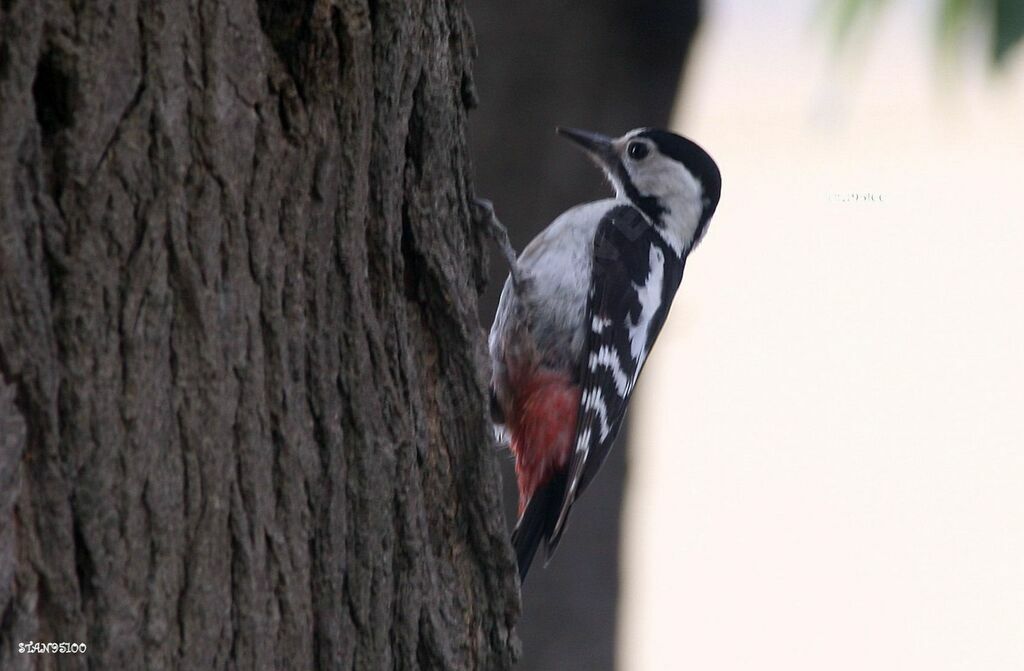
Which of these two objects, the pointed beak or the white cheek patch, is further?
the white cheek patch

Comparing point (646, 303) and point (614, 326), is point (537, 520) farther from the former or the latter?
point (646, 303)

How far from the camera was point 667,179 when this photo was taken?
3143 mm

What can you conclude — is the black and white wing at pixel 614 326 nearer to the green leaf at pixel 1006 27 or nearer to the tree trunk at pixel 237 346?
the green leaf at pixel 1006 27

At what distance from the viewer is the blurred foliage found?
264cm

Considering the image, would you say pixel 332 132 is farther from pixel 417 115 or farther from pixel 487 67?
pixel 487 67

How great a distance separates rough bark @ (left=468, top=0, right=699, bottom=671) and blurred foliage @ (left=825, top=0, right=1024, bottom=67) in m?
0.34

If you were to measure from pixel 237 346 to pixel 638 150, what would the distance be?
71.3 inches

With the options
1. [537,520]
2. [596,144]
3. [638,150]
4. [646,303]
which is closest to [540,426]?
[537,520]

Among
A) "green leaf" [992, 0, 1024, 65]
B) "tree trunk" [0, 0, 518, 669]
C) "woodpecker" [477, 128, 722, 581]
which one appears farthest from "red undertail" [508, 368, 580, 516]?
"green leaf" [992, 0, 1024, 65]

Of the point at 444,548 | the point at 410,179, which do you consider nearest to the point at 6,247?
the point at 410,179

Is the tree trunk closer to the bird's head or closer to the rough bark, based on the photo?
the rough bark

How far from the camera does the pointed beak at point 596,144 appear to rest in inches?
105

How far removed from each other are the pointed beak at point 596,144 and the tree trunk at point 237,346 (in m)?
0.97

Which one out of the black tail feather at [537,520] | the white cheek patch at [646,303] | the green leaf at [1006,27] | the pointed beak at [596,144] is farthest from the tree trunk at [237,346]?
the green leaf at [1006,27]
